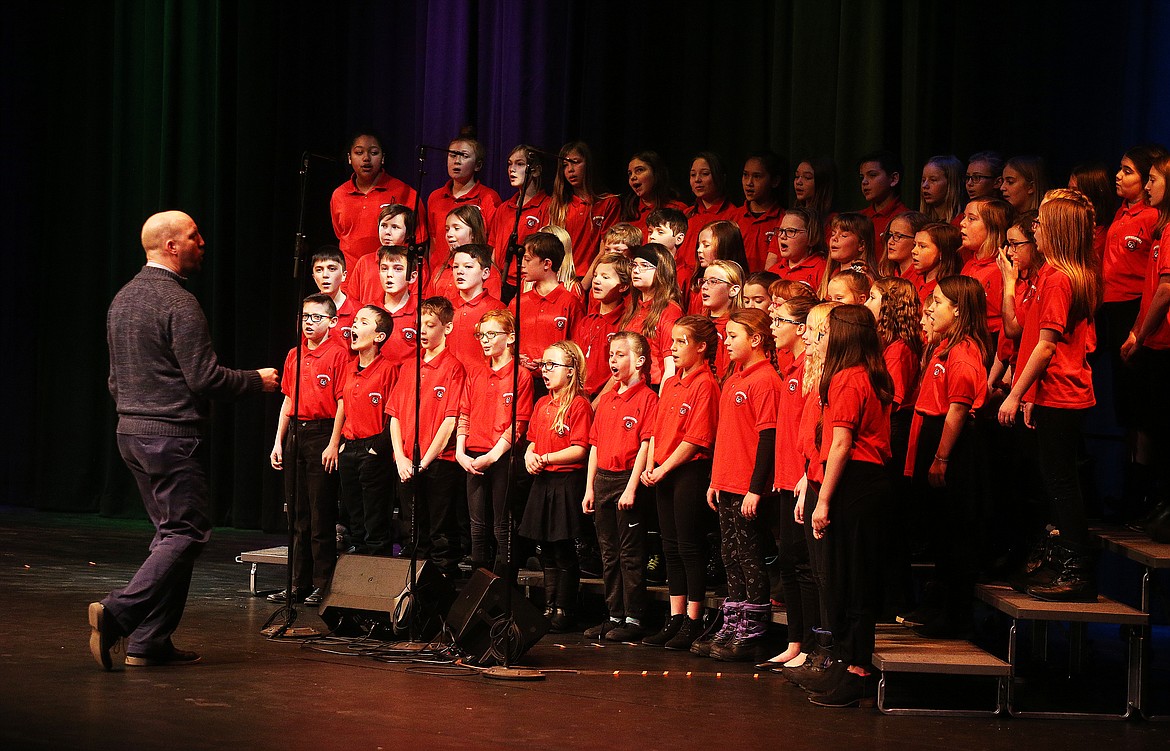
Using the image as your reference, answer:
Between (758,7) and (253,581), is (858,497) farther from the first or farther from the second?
(758,7)

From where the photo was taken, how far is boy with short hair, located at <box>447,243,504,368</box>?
6441mm

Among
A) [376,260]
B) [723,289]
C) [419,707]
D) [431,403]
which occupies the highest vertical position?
[376,260]

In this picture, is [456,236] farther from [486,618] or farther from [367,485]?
[486,618]

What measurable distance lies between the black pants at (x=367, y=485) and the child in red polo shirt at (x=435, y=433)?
3.8 inches

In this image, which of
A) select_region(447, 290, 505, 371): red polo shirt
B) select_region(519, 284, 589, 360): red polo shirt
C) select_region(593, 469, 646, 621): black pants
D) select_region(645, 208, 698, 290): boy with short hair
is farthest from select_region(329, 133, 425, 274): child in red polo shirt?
select_region(593, 469, 646, 621): black pants

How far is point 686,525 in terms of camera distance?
545 centimetres

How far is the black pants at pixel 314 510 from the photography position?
6230 millimetres

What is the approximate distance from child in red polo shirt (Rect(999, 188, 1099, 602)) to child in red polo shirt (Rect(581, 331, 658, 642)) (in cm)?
148

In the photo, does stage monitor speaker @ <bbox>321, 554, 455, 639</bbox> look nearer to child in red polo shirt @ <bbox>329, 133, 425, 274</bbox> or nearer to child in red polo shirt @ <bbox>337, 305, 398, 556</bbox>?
child in red polo shirt @ <bbox>337, 305, 398, 556</bbox>

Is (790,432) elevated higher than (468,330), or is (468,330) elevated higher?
(468,330)

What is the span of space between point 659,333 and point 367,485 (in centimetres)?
149

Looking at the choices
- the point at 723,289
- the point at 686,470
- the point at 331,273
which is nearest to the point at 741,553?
the point at 686,470

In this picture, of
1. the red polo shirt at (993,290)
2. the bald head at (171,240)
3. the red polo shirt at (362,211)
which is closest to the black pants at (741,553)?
the red polo shirt at (993,290)

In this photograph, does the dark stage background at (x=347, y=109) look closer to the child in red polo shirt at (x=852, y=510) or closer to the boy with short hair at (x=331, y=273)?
the boy with short hair at (x=331, y=273)
